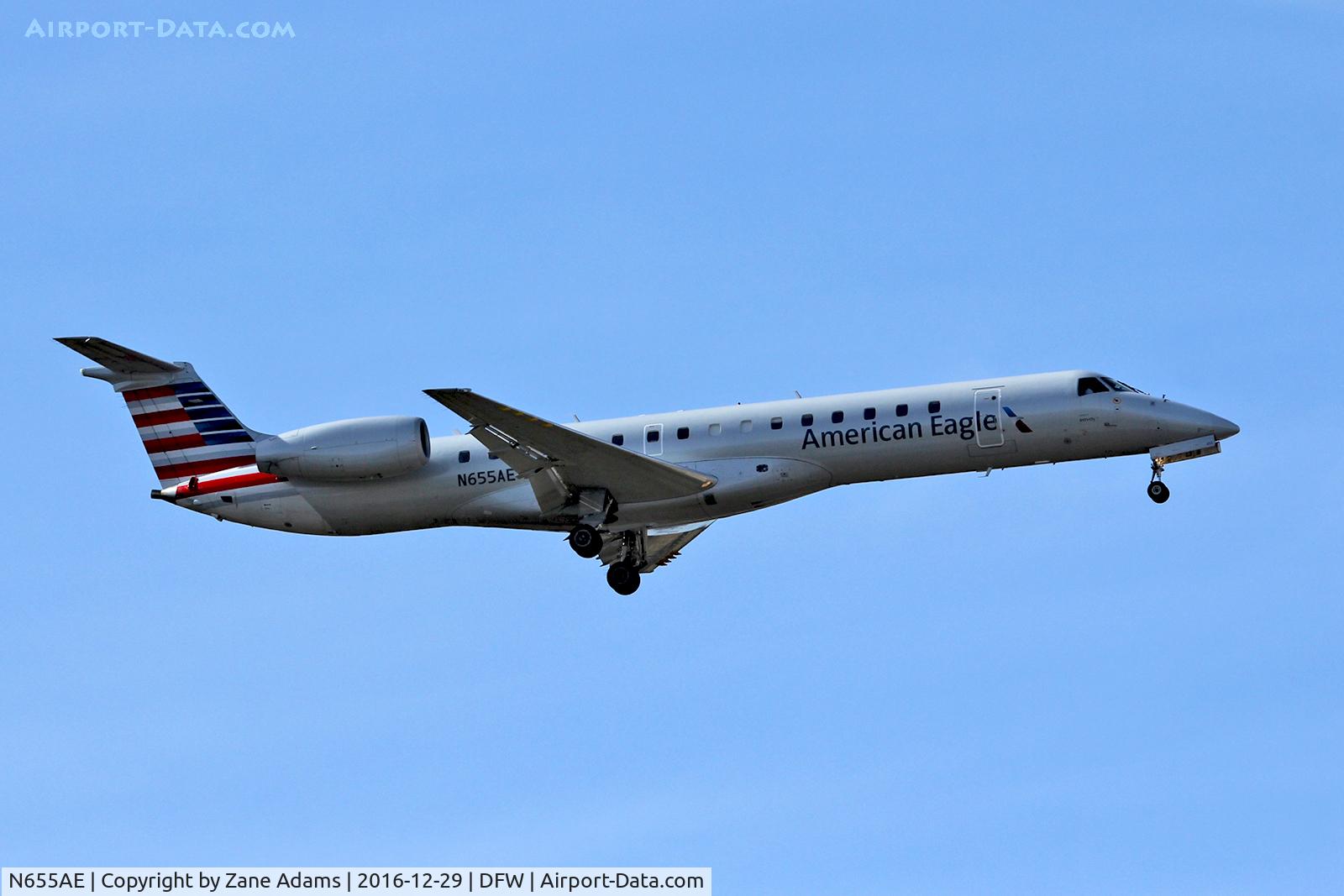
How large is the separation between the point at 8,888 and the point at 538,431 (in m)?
11.8

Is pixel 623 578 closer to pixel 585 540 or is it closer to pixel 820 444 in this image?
pixel 585 540

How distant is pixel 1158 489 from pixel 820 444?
19.1 feet

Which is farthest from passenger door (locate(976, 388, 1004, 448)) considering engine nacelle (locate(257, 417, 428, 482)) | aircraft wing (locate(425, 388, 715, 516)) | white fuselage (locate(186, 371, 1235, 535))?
engine nacelle (locate(257, 417, 428, 482))

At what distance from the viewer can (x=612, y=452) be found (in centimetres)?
3212

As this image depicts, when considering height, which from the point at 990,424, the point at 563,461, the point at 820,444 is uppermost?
the point at 990,424

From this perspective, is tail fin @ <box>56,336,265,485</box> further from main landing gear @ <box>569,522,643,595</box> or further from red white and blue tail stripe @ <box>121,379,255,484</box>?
main landing gear @ <box>569,522,643,595</box>

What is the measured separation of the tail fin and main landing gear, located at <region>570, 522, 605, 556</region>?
268 inches

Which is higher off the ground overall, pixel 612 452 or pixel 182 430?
pixel 182 430

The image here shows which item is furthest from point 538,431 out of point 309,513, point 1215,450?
point 1215,450

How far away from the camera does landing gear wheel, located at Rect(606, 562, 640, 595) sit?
116 feet

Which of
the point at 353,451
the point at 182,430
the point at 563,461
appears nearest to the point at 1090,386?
the point at 563,461

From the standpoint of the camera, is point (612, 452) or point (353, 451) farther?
point (353, 451)

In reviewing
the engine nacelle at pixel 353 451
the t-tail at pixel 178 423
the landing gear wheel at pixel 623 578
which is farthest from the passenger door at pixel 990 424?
the t-tail at pixel 178 423

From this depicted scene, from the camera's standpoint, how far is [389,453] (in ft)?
111
